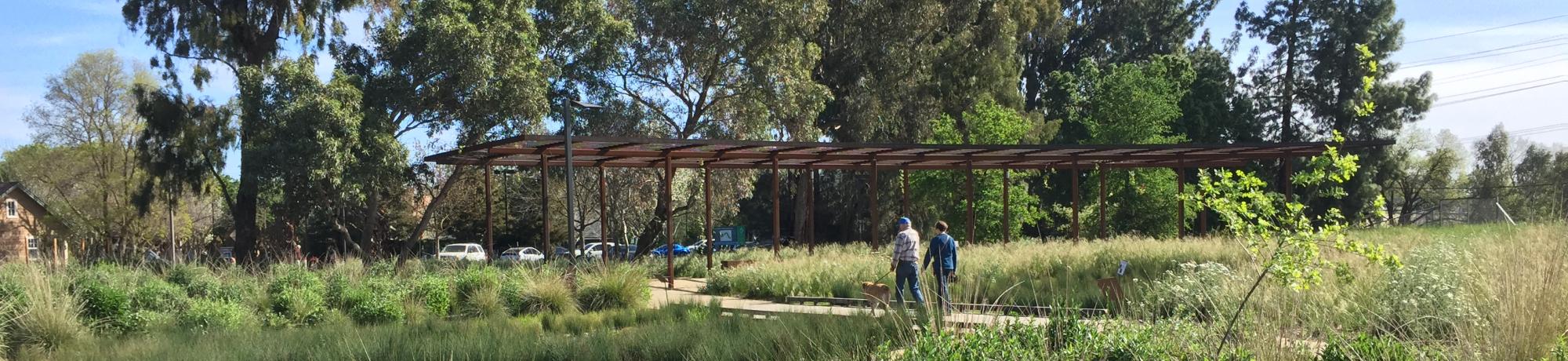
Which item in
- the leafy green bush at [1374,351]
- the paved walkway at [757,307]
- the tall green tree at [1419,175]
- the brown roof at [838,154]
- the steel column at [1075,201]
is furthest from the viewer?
the tall green tree at [1419,175]

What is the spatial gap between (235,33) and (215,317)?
851 inches

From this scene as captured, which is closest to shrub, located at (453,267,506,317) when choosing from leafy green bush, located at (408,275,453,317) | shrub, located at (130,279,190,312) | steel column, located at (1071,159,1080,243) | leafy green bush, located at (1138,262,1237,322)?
leafy green bush, located at (408,275,453,317)

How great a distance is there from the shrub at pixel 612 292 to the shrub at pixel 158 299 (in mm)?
4936

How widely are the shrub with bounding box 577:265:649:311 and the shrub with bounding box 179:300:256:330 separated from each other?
406 centimetres

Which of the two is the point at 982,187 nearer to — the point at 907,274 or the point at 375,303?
the point at 907,274

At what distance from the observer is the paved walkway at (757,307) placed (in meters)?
7.29

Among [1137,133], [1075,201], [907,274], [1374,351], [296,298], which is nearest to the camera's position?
[1374,351]

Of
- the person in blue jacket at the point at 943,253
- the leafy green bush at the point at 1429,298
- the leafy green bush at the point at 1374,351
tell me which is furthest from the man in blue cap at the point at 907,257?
the leafy green bush at the point at 1374,351

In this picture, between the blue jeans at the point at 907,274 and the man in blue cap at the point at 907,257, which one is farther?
the blue jeans at the point at 907,274

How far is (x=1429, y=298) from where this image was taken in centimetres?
727

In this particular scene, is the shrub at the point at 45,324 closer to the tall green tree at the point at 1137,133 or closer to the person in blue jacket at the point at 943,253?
the person in blue jacket at the point at 943,253

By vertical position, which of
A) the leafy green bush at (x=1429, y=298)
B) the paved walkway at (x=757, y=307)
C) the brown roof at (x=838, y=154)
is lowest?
the paved walkway at (x=757, y=307)

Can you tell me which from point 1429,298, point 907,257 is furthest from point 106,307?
point 1429,298

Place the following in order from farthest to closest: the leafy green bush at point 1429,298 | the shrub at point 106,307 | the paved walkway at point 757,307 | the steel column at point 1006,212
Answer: the steel column at point 1006,212 < the shrub at point 106,307 < the paved walkway at point 757,307 < the leafy green bush at point 1429,298
